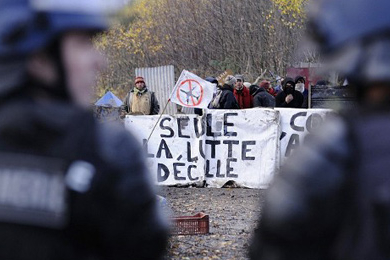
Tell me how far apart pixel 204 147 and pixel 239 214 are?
2.88 m

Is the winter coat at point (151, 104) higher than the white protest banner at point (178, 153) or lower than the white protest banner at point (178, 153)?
higher

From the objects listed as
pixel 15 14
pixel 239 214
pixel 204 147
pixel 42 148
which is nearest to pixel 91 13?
pixel 15 14

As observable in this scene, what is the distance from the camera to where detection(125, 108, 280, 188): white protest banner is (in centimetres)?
1428

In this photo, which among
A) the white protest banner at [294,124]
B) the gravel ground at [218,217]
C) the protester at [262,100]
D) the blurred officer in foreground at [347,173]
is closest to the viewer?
the blurred officer in foreground at [347,173]

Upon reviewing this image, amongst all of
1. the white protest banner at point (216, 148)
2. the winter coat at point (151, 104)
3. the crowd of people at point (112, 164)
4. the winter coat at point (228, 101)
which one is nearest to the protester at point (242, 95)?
the winter coat at point (228, 101)

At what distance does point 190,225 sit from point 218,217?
1.61 m

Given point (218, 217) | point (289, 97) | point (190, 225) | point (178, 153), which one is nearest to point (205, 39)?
point (289, 97)

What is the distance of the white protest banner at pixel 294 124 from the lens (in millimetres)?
13977

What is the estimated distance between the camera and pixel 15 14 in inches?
90.7

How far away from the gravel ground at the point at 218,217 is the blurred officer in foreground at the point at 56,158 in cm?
642

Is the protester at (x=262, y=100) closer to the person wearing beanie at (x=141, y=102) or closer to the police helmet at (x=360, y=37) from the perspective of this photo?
the person wearing beanie at (x=141, y=102)

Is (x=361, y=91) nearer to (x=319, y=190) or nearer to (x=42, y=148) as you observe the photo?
(x=319, y=190)

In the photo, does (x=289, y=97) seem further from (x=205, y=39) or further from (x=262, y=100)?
(x=205, y=39)

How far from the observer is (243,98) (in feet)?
54.9
